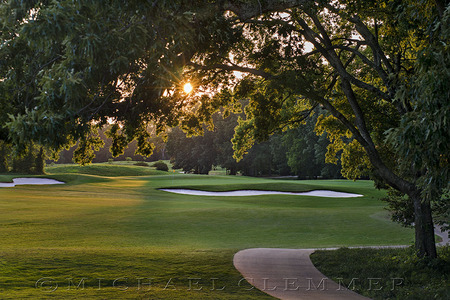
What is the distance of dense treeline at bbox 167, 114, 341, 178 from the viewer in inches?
2202

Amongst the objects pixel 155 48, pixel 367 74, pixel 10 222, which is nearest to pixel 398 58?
pixel 367 74

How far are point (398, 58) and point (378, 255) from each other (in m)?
5.38

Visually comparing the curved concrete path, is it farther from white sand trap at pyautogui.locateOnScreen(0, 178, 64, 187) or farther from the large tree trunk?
white sand trap at pyautogui.locateOnScreen(0, 178, 64, 187)

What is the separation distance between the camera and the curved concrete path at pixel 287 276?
7.92 meters

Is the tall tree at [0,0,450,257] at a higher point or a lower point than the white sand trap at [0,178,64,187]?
higher

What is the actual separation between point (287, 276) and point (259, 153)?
5328 cm

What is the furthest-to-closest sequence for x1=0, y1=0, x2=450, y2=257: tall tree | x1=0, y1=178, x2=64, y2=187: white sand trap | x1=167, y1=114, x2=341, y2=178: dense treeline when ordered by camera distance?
1. x1=167, y1=114, x2=341, y2=178: dense treeline
2. x1=0, y1=178, x2=64, y2=187: white sand trap
3. x1=0, y1=0, x2=450, y2=257: tall tree

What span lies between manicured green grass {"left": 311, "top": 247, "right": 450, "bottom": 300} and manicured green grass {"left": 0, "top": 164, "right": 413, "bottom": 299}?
2.48 m

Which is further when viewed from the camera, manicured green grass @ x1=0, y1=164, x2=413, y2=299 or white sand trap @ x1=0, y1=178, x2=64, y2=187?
white sand trap @ x1=0, y1=178, x2=64, y2=187

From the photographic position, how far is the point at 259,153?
6216 centimetres

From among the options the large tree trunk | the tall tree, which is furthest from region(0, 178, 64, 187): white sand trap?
the large tree trunk

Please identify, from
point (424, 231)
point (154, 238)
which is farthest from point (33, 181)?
point (424, 231)

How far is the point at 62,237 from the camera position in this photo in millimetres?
12461

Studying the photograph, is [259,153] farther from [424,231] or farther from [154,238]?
[424,231]
